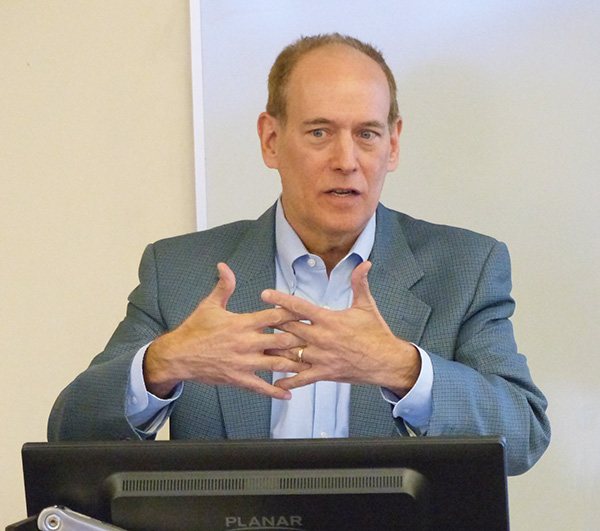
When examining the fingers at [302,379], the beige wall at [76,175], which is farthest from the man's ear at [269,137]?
the fingers at [302,379]

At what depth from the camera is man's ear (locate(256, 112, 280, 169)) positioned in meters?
2.02

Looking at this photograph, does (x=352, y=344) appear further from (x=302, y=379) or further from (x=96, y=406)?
(x=96, y=406)

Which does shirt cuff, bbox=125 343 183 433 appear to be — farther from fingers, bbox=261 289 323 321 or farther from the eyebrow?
the eyebrow

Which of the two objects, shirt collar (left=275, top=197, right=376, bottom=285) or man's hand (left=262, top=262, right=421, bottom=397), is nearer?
man's hand (left=262, top=262, right=421, bottom=397)

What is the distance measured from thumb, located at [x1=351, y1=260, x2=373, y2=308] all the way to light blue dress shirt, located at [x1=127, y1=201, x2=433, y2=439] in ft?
0.45

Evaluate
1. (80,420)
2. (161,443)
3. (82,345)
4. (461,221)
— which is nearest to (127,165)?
(82,345)

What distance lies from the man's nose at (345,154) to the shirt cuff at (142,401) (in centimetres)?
56

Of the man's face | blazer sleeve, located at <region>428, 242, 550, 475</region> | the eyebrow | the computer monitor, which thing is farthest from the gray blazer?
the computer monitor

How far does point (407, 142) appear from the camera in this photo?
234 cm

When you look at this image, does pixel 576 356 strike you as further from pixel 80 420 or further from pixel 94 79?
pixel 94 79

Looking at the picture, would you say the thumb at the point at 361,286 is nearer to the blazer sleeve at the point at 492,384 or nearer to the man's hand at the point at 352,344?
the man's hand at the point at 352,344

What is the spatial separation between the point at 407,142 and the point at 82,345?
1.19 meters

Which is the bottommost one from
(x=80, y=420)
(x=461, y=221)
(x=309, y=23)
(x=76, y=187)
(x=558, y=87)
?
(x=80, y=420)

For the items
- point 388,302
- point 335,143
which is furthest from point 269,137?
point 388,302
